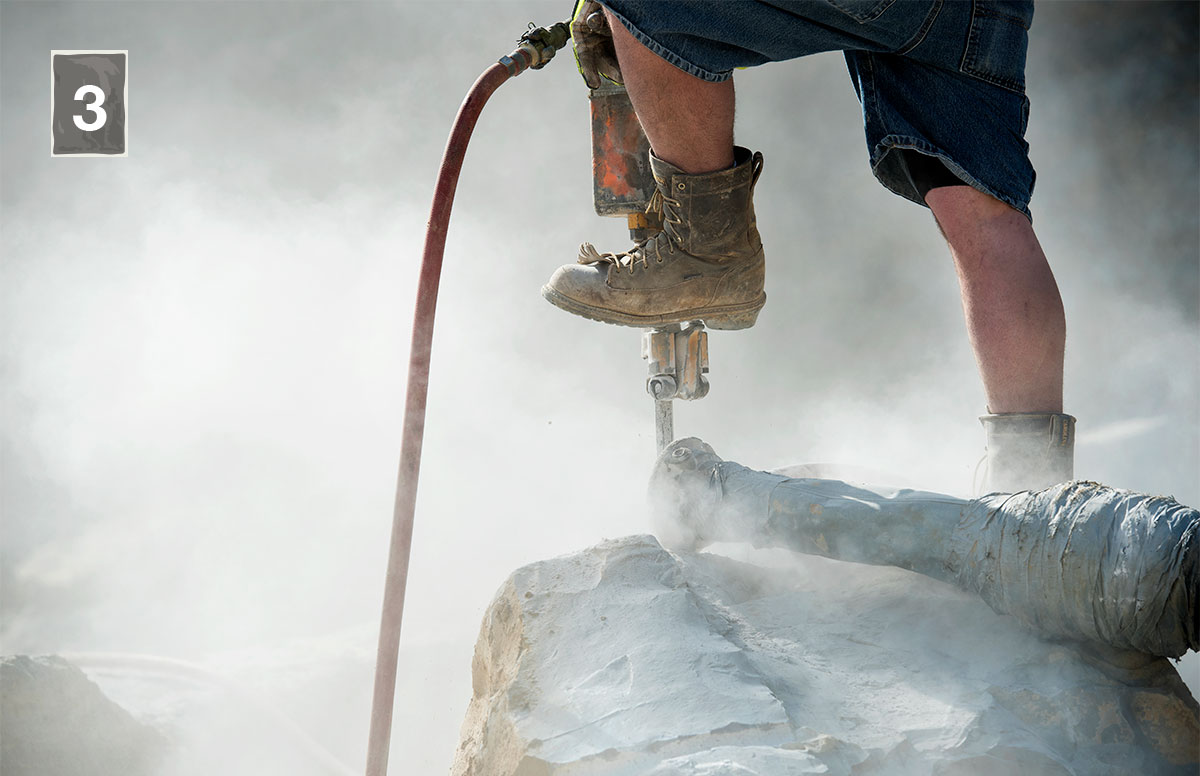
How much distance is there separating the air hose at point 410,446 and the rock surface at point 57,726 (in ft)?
3.99

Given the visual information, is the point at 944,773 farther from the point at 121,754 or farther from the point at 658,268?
the point at 121,754

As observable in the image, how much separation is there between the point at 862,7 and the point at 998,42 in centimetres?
25

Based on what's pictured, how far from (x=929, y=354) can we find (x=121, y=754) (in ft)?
10.6

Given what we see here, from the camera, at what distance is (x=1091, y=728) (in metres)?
0.94

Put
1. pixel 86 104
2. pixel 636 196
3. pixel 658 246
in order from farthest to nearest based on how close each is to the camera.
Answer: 1. pixel 86 104
2. pixel 636 196
3. pixel 658 246

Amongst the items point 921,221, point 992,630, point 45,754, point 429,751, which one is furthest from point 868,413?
point 45,754

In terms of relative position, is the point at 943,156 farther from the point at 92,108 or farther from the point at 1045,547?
the point at 92,108

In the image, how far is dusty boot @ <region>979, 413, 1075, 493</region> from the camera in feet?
4.08

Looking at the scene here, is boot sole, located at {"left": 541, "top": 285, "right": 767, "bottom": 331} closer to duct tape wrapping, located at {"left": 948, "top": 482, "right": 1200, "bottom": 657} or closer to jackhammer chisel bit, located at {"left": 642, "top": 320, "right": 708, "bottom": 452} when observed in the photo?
jackhammer chisel bit, located at {"left": 642, "top": 320, "right": 708, "bottom": 452}

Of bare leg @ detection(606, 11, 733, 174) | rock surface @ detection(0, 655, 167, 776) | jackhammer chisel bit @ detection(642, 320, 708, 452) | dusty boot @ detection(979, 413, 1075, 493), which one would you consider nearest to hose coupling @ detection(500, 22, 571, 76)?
bare leg @ detection(606, 11, 733, 174)

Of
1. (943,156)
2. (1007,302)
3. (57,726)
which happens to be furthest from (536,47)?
(57,726)

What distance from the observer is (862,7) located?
123 cm

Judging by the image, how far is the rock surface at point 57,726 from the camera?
85.1 inches

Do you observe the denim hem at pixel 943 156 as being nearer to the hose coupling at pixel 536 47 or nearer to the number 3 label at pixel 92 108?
the hose coupling at pixel 536 47
